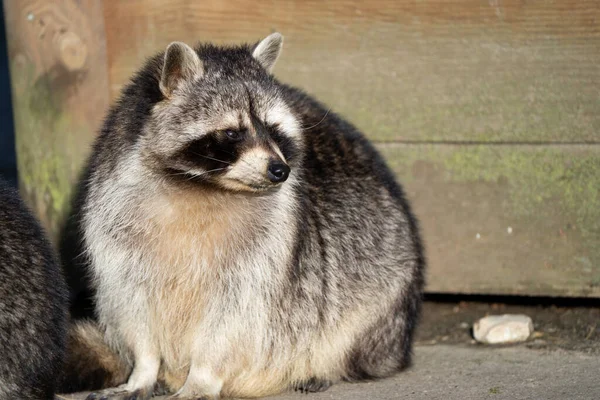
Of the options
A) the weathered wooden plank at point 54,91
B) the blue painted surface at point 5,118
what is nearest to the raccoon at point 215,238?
the weathered wooden plank at point 54,91

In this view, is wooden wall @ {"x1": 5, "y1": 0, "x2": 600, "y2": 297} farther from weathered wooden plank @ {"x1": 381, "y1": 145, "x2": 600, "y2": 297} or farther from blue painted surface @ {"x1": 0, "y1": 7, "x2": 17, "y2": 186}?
blue painted surface @ {"x1": 0, "y1": 7, "x2": 17, "y2": 186}

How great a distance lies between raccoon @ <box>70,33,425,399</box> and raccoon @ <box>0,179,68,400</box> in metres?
0.34

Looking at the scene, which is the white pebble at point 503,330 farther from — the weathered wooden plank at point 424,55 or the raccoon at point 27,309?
the raccoon at point 27,309

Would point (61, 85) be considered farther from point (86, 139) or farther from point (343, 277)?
point (343, 277)

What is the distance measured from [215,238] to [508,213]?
2169 mm

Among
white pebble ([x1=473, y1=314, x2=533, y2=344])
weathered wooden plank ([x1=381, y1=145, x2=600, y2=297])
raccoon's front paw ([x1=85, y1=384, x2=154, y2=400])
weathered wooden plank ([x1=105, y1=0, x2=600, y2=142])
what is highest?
weathered wooden plank ([x1=105, y1=0, x2=600, y2=142])

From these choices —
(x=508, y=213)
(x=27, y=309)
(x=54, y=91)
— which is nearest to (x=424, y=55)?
(x=508, y=213)

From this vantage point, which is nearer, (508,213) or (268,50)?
(268,50)

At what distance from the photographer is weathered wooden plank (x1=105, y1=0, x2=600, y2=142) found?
5879mm

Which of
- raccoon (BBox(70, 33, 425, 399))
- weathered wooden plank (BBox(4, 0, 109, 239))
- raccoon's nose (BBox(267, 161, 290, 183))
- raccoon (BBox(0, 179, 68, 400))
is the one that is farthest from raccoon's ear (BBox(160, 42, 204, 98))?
weathered wooden plank (BBox(4, 0, 109, 239))

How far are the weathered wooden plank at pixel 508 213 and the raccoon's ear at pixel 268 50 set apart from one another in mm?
1373

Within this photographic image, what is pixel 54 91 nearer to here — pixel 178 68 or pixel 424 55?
pixel 178 68

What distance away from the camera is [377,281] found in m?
5.29

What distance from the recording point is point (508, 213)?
6.11m
